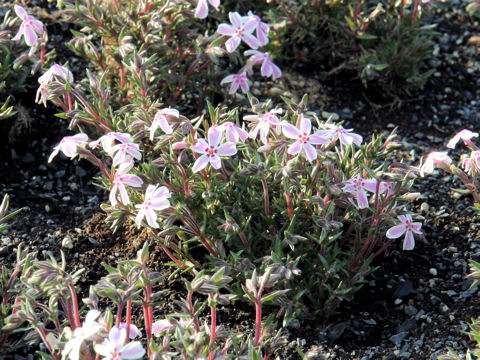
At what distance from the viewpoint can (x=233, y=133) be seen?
3.08 metres

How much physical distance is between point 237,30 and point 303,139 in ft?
3.49

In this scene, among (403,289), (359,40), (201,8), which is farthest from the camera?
(359,40)

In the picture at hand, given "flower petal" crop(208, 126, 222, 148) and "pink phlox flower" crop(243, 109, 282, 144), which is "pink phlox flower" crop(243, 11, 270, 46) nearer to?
"pink phlox flower" crop(243, 109, 282, 144)

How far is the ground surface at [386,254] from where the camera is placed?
324 centimetres

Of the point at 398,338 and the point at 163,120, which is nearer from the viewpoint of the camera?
the point at 163,120

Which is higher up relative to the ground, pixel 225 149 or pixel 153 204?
pixel 225 149

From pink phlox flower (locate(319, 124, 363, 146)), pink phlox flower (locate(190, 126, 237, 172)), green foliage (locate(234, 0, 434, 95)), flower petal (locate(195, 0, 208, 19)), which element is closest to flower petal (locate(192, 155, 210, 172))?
pink phlox flower (locate(190, 126, 237, 172))

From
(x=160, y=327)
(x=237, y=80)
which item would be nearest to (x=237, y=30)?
(x=237, y=80)

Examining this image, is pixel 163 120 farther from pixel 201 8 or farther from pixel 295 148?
pixel 201 8

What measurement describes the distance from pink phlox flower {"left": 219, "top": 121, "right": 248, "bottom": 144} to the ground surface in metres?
0.82

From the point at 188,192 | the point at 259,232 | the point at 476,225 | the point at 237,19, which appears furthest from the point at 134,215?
the point at 476,225

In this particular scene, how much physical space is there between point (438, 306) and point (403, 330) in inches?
9.3

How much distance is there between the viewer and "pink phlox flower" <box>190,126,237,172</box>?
9.77 feet

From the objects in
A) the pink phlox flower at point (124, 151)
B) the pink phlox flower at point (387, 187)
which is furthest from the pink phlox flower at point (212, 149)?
the pink phlox flower at point (387, 187)
